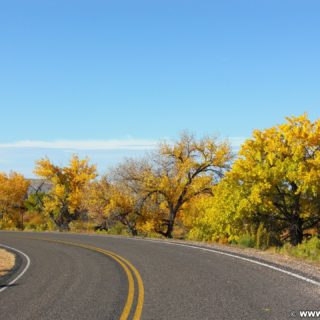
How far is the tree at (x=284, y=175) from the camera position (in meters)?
23.2

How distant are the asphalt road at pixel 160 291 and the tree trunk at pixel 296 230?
11.0 meters

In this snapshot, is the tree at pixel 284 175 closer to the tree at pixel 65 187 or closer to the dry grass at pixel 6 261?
the dry grass at pixel 6 261

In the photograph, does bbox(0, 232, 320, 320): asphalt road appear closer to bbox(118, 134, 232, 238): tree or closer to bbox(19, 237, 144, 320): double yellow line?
bbox(19, 237, 144, 320): double yellow line

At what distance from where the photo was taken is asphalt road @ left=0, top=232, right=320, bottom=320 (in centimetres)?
819

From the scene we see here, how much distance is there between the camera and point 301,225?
84.1 ft

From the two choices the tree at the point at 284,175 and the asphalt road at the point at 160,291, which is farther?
the tree at the point at 284,175

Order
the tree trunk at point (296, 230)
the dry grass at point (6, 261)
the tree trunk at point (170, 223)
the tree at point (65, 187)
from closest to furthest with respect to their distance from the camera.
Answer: the dry grass at point (6, 261)
the tree trunk at point (296, 230)
the tree trunk at point (170, 223)
the tree at point (65, 187)

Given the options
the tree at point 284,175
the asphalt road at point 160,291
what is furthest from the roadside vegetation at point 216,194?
the asphalt road at point 160,291

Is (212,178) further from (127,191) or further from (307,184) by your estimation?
(307,184)

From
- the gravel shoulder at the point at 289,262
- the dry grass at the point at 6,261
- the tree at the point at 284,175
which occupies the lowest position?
the dry grass at the point at 6,261

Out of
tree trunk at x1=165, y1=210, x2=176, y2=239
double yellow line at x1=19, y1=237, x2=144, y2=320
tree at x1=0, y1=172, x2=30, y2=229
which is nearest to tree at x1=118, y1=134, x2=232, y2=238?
tree trunk at x1=165, y1=210, x2=176, y2=239

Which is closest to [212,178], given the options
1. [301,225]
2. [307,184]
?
[301,225]

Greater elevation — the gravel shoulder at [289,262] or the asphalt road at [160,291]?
the gravel shoulder at [289,262]

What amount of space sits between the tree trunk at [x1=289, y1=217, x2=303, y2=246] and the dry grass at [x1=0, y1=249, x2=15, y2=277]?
15608 millimetres
